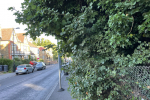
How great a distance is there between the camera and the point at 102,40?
10.2 ft

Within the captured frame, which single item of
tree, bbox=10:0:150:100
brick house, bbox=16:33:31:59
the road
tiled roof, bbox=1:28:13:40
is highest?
tiled roof, bbox=1:28:13:40

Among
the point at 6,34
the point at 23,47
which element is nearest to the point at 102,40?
the point at 6,34

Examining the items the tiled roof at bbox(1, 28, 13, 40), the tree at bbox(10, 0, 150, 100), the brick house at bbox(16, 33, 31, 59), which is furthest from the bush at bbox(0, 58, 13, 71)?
the tree at bbox(10, 0, 150, 100)

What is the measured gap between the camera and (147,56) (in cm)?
260

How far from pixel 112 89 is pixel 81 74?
0.80 m

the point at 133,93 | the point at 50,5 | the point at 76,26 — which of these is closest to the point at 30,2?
the point at 50,5

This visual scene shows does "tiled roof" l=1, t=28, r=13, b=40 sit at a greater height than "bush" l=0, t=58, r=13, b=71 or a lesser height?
greater

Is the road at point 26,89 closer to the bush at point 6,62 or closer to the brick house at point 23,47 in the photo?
the bush at point 6,62

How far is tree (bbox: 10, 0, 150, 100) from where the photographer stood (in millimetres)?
2590

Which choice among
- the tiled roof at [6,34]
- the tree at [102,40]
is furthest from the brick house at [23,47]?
the tree at [102,40]

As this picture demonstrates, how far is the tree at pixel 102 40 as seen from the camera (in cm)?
259

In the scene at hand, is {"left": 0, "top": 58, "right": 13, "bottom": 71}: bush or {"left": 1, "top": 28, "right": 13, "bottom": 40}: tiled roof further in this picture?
{"left": 1, "top": 28, "right": 13, "bottom": 40}: tiled roof

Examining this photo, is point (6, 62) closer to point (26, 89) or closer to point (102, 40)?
point (26, 89)

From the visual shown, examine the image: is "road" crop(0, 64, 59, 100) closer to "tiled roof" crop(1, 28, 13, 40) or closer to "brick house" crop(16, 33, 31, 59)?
"tiled roof" crop(1, 28, 13, 40)
